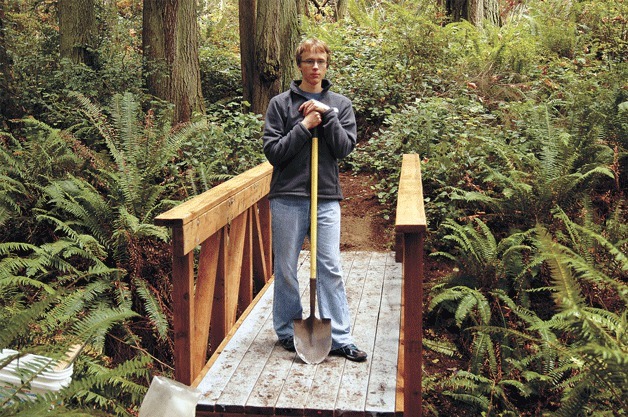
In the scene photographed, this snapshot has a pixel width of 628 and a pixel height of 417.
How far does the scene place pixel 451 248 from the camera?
7.33m

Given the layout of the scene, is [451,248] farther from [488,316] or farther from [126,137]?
[126,137]

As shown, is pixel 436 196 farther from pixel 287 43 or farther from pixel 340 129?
pixel 287 43

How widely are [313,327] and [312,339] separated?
0.09 meters

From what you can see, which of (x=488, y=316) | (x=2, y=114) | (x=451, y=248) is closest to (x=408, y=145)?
(x=451, y=248)

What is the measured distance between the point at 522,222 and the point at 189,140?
4419 mm

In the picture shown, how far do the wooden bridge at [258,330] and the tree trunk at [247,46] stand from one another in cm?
499

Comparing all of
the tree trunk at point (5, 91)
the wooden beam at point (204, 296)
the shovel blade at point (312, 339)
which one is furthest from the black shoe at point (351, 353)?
the tree trunk at point (5, 91)

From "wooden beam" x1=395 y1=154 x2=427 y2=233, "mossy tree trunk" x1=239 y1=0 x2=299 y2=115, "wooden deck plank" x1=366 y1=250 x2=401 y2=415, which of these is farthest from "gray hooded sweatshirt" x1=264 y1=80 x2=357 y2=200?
"mossy tree trunk" x1=239 y1=0 x2=299 y2=115

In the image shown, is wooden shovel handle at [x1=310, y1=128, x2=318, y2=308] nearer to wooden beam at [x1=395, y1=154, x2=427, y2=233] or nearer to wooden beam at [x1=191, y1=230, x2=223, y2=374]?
wooden beam at [x1=395, y1=154, x2=427, y2=233]

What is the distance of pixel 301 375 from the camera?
15.3ft

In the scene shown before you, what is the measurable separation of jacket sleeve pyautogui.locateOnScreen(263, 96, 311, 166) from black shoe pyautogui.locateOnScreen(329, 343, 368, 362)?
134cm

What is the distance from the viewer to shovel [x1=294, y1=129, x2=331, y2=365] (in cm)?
475

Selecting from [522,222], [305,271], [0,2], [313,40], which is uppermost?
[0,2]

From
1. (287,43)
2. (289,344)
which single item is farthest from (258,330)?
(287,43)
